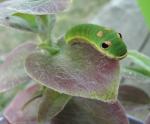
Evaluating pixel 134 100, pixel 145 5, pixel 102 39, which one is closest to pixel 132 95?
pixel 134 100

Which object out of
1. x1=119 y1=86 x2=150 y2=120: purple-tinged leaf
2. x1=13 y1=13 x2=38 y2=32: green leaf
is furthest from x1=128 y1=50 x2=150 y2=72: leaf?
x1=13 y1=13 x2=38 y2=32: green leaf

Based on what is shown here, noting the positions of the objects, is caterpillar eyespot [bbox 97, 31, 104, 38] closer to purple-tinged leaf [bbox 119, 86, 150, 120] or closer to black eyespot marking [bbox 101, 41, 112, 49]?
black eyespot marking [bbox 101, 41, 112, 49]

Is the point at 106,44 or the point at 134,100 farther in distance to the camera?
the point at 134,100

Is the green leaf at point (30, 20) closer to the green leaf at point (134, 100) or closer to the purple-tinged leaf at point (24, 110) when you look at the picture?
the purple-tinged leaf at point (24, 110)

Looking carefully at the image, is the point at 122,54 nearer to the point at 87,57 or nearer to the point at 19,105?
the point at 87,57

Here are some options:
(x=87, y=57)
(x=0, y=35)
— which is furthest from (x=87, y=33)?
(x=0, y=35)

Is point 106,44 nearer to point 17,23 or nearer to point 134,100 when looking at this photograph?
point 17,23
